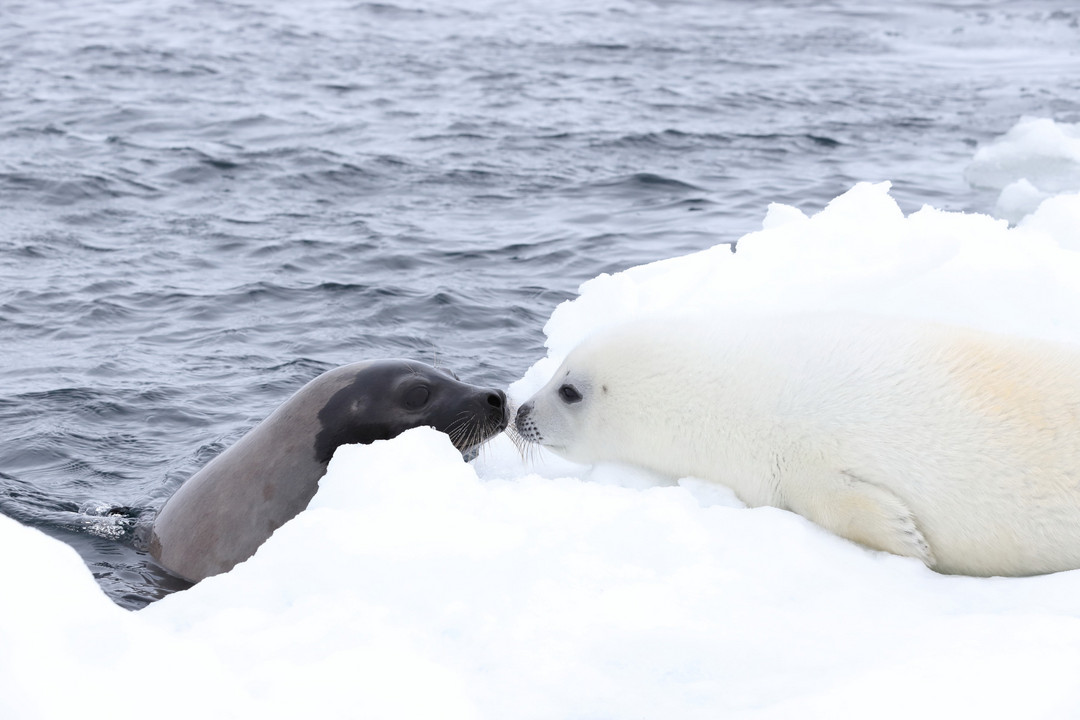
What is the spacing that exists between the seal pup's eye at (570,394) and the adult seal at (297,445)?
1.59 ft

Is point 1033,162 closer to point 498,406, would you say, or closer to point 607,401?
point 498,406

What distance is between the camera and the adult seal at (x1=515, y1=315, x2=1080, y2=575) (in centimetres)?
314

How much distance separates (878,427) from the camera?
326 centimetres

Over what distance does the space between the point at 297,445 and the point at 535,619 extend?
176 centimetres

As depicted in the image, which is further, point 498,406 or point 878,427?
point 498,406

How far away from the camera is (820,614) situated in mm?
2824

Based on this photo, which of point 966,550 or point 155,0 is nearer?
point 966,550

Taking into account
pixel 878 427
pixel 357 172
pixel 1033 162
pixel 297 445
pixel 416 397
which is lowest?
pixel 357 172

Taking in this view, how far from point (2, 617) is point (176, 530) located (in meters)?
2.22

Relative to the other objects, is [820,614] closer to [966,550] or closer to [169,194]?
[966,550]

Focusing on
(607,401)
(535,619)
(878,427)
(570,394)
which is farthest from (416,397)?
(535,619)

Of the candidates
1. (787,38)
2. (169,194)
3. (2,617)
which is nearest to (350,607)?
(2,617)

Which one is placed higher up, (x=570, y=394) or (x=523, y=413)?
(x=570, y=394)

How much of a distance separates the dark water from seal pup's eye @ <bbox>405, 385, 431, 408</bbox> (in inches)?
38.4
